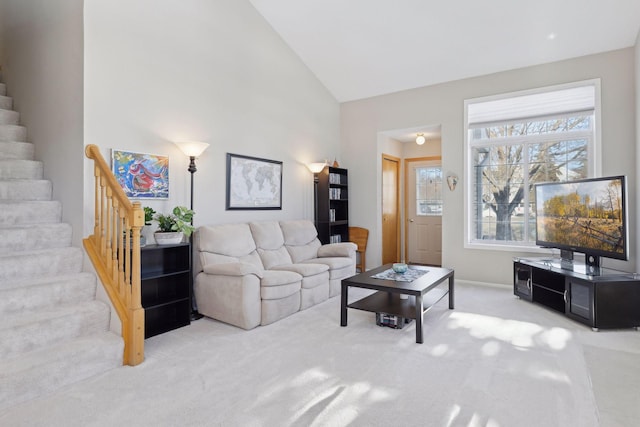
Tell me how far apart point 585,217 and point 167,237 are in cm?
424

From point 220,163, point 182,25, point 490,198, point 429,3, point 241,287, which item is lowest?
point 241,287

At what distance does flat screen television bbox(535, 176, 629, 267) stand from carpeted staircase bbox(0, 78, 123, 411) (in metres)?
4.41

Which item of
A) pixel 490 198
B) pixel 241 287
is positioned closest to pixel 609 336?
pixel 490 198

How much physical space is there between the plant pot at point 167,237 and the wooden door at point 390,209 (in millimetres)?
3897

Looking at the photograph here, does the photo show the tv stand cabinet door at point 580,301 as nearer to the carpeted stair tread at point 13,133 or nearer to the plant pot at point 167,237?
the plant pot at point 167,237

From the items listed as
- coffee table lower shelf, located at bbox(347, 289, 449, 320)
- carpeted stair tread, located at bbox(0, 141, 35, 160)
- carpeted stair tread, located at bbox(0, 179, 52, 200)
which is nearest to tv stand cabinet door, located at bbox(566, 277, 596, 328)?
coffee table lower shelf, located at bbox(347, 289, 449, 320)

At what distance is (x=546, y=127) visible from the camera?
5.00 m

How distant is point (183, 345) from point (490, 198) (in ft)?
14.7

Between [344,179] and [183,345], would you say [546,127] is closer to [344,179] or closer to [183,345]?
[344,179]

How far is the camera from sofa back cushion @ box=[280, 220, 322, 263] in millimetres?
4957

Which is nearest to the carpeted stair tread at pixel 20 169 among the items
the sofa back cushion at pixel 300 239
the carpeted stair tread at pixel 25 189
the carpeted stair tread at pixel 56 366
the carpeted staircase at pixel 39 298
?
the carpeted staircase at pixel 39 298

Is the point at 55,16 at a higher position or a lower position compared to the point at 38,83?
higher

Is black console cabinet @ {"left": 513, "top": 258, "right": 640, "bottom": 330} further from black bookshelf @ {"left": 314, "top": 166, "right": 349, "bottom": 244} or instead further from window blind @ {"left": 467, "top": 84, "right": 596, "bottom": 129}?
black bookshelf @ {"left": 314, "top": 166, "right": 349, "bottom": 244}

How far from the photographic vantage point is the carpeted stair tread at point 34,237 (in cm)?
291
